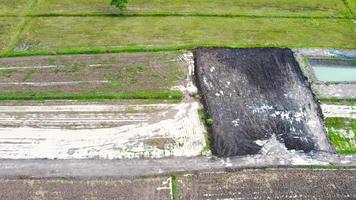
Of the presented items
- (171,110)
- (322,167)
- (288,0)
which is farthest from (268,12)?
(322,167)

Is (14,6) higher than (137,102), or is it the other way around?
(14,6)

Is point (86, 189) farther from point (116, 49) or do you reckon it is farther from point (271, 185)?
point (116, 49)

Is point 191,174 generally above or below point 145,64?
below

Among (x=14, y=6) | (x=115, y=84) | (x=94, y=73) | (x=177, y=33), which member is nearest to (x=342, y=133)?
(x=115, y=84)

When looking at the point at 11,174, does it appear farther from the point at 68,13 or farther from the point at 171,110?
the point at 68,13

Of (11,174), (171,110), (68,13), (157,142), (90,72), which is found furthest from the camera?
(68,13)

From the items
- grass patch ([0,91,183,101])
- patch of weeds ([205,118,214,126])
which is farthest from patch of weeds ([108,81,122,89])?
patch of weeds ([205,118,214,126])

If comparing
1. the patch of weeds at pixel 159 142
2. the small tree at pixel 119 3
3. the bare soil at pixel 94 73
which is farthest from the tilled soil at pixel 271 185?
the small tree at pixel 119 3

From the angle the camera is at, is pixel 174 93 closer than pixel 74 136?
No
